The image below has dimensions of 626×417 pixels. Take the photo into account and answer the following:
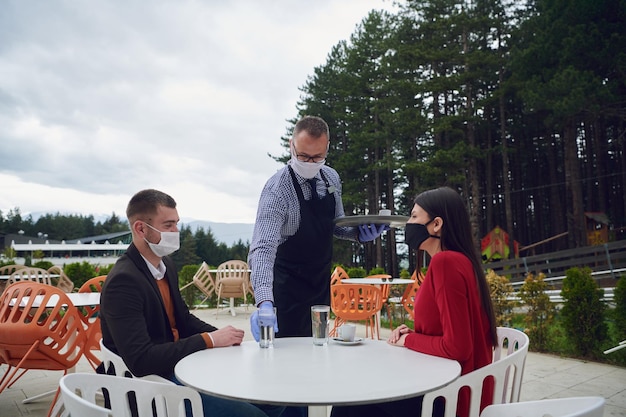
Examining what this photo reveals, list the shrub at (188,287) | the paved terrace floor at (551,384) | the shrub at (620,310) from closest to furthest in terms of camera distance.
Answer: the paved terrace floor at (551,384) → the shrub at (620,310) → the shrub at (188,287)

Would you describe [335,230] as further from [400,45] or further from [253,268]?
[400,45]

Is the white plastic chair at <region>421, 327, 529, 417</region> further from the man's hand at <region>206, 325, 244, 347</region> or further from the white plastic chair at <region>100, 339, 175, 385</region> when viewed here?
the white plastic chair at <region>100, 339, 175, 385</region>

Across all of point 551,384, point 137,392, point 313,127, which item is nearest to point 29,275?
point 313,127

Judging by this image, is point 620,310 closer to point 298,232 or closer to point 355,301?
point 355,301

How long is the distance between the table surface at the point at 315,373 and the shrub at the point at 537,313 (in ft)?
15.1

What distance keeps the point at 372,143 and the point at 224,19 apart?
1164cm

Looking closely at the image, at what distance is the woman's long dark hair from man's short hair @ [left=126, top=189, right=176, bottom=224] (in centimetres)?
124

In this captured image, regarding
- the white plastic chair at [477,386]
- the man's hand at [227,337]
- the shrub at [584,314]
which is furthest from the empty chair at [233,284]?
the white plastic chair at [477,386]

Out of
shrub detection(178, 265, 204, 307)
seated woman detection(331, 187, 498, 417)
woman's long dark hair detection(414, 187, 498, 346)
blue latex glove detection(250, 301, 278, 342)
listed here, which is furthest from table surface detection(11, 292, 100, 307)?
shrub detection(178, 265, 204, 307)

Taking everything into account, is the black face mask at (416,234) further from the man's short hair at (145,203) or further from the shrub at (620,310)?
the shrub at (620,310)

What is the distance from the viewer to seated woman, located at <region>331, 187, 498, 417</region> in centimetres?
160

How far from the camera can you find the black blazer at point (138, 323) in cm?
163

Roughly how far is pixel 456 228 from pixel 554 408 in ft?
2.79

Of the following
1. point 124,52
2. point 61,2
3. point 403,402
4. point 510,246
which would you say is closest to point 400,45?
point 510,246
